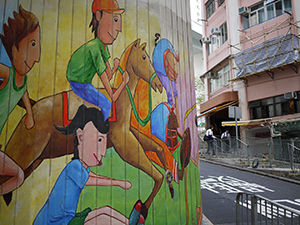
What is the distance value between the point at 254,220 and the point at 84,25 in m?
4.08

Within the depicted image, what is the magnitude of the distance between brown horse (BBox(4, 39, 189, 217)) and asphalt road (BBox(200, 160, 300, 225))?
11.6 feet

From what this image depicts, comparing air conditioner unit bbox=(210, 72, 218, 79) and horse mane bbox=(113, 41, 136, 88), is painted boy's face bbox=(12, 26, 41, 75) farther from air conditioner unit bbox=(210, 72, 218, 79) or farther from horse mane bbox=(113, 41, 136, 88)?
air conditioner unit bbox=(210, 72, 218, 79)

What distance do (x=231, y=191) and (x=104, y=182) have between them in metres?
7.02

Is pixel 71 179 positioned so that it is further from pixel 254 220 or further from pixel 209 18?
pixel 209 18

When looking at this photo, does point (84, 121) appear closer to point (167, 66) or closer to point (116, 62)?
point (116, 62)

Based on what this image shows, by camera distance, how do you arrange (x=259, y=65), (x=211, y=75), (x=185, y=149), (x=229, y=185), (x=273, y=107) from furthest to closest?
1. (x=211, y=75)
2. (x=259, y=65)
3. (x=273, y=107)
4. (x=229, y=185)
5. (x=185, y=149)

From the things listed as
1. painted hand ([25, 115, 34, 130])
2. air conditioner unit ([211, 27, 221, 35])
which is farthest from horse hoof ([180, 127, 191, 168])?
air conditioner unit ([211, 27, 221, 35])

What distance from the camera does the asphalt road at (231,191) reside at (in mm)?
6719

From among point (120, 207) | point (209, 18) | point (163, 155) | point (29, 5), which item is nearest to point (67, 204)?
point (120, 207)

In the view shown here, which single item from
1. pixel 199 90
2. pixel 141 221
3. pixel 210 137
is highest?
pixel 199 90

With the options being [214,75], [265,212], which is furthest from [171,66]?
[214,75]

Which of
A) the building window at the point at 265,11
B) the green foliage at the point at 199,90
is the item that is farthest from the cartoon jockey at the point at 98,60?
the green foliage at the point at 199,90

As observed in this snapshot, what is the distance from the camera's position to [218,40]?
1031 inches

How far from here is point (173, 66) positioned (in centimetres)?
404
